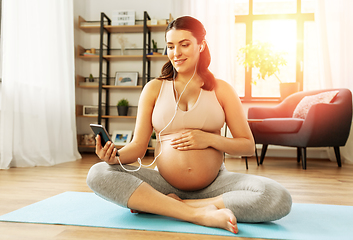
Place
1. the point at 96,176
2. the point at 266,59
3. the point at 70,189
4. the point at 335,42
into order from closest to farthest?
the point at 96,176 → the point at 70,189 → the point at 266,59 → the point at 335,42

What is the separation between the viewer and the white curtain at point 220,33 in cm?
414

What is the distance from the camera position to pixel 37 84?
10.1ft

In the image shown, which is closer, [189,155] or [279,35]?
[189,155]

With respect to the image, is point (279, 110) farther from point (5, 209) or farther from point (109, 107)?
point (5, 209)

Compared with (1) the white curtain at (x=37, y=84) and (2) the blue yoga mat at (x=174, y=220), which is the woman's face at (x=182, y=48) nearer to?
(2) the blue yoga mat at (x=174, y=220)

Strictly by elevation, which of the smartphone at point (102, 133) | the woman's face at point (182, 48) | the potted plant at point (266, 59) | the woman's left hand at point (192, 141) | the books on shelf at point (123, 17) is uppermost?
the books on shelf at point (123, 17)

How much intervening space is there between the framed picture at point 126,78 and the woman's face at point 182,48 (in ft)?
10.2

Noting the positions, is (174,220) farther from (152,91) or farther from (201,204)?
(152,91)

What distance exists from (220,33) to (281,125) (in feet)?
5.34

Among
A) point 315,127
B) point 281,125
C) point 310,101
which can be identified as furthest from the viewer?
Result: point 310,101

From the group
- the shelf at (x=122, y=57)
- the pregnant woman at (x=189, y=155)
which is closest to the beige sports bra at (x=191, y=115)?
the pregnant woman at (x=189, y=155)

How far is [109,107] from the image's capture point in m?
4.46

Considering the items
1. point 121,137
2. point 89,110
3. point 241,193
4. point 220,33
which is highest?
point 220,33

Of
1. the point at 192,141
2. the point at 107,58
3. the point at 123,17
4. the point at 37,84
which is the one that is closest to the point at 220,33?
the point at 123,17
